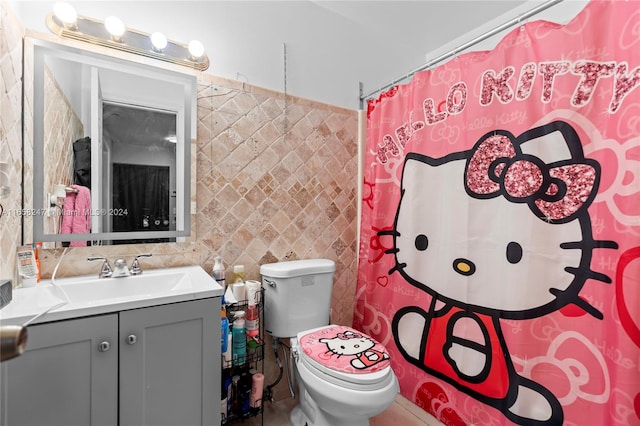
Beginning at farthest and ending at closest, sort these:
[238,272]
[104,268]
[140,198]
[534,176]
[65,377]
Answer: [238,272]
[140,198]
[104,268]
[534,176]
[65,377]

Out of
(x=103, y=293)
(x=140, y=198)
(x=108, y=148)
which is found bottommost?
(x=103, y=293)

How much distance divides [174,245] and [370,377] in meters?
1.13

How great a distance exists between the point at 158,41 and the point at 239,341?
1.50 m

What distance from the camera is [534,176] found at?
1.31 metres

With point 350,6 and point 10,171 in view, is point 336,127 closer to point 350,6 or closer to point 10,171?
point 350,6

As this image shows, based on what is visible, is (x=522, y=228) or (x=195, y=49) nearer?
(x=522, y=228)

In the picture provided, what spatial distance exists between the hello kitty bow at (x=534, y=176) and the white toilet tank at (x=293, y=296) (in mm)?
938

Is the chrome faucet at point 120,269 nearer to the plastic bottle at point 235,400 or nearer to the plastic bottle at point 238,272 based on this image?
the plastic bottle at point 238,272

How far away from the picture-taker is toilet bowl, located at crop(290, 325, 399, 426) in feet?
4.26

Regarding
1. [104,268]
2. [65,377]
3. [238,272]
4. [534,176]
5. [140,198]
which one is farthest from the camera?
[238,272]

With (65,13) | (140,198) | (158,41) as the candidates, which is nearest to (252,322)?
(140,198)

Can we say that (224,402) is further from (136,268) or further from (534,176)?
(534,176)

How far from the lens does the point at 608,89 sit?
112 cm

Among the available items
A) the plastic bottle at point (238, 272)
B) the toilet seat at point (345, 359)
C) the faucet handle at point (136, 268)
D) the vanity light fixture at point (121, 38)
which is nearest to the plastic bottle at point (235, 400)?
the toilet seat at point (345, 359)
